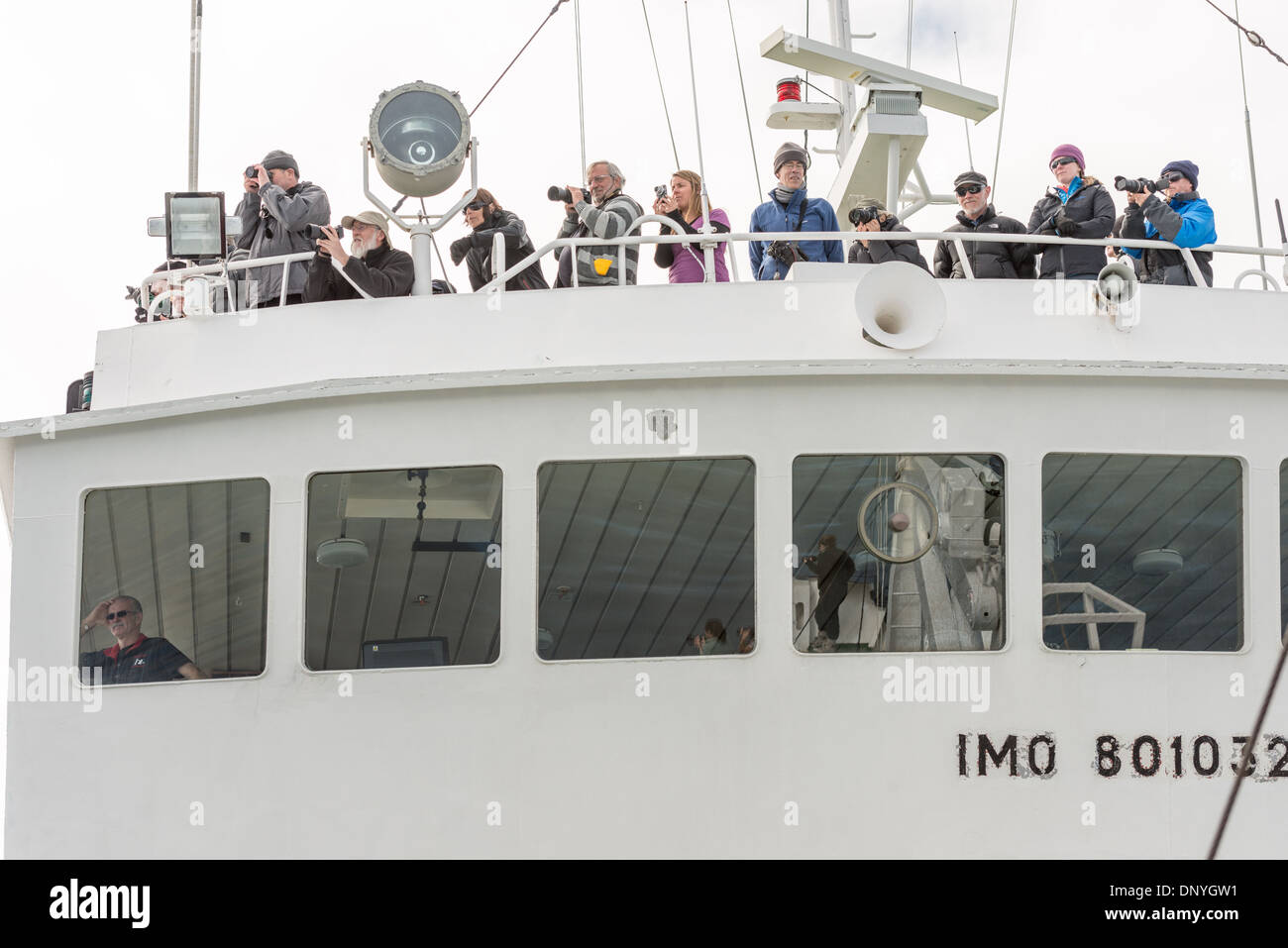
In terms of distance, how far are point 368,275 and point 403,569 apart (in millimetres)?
1831

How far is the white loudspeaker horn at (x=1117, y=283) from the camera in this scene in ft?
27.5

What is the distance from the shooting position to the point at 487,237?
9.73 metres

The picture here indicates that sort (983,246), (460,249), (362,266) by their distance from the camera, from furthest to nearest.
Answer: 1. (460,249)
2. (983,246)
3. (362,266)

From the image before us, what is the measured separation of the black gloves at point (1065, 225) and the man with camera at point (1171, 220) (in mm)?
393

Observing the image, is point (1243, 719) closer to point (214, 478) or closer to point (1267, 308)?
point (1267, 308)

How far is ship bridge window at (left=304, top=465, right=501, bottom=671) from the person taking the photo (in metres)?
7.93

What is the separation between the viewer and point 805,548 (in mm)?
7855

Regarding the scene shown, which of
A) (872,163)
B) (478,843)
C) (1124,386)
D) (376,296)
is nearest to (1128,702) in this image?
(1124,386)

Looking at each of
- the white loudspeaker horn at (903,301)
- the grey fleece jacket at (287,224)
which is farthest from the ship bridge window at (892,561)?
the grey fleece jacket at (287,224)

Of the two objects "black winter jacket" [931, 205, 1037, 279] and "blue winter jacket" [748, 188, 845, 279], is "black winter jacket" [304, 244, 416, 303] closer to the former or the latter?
"blue winter jacket" [748, 188, 845, 279]

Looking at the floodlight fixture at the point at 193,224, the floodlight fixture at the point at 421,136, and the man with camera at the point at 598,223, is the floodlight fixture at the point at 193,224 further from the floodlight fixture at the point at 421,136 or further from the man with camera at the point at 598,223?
the man with camera at the point at 598,223

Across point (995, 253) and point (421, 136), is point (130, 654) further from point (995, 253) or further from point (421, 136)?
point (995, 253)

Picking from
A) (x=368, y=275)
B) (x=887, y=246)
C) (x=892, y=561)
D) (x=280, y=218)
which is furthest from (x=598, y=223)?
(x=892, y=561)
